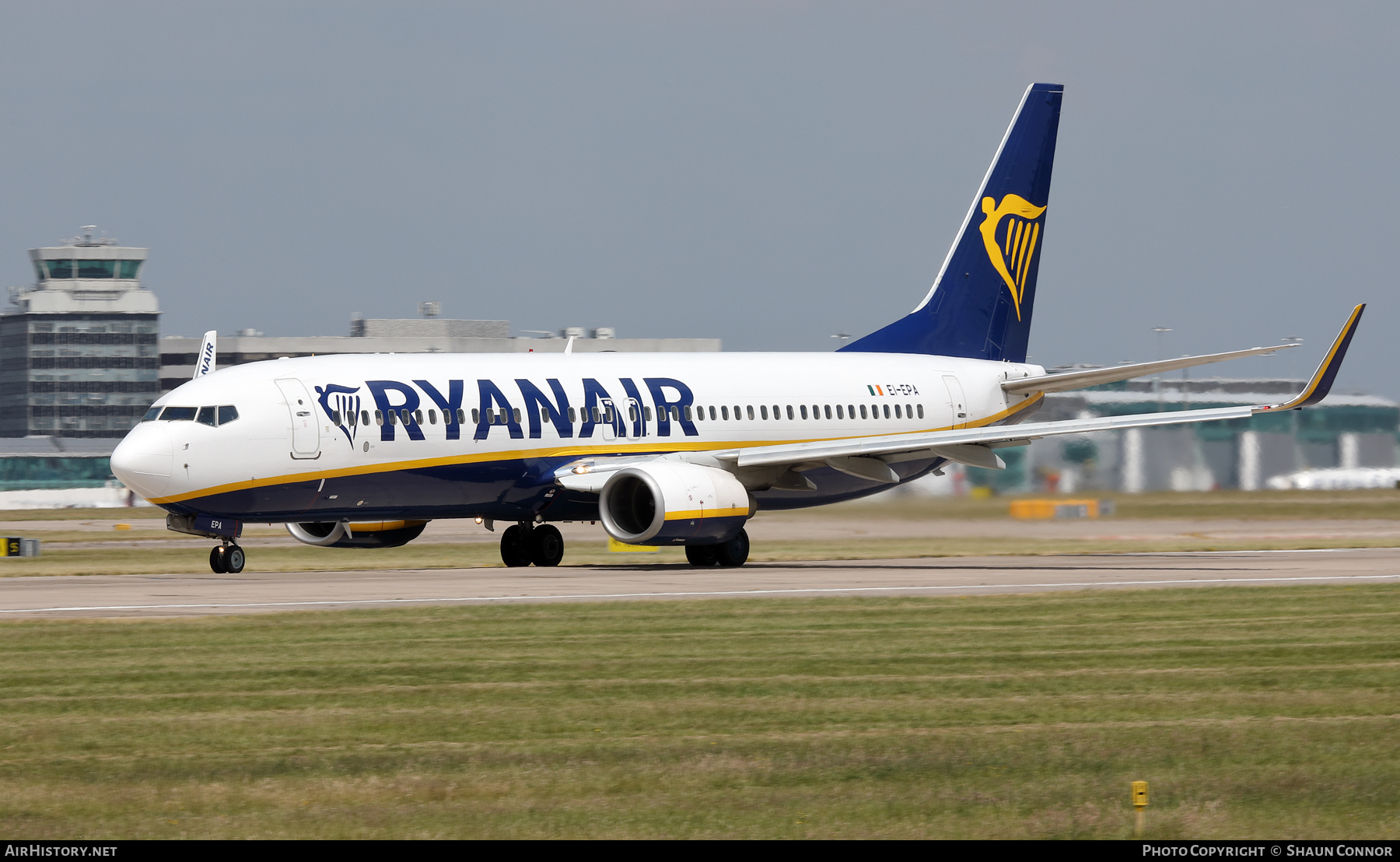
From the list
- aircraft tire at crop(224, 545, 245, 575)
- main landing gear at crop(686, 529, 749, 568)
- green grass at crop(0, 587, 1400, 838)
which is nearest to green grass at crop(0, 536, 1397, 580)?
aircraft tire at crop(224, 545, 245, 575)

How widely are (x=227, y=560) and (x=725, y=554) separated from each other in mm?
8931

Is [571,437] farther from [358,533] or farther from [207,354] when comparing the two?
[207,354]

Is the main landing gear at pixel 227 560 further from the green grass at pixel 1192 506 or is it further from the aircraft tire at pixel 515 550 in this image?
the green grass at pixel 1192 506

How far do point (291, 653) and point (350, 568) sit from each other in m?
A: 16.5

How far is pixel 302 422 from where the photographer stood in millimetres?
31422

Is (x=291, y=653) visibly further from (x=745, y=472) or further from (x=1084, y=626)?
(x=745, y=472)

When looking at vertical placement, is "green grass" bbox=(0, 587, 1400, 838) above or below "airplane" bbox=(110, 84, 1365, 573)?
below

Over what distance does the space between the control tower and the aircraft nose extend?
148 meters

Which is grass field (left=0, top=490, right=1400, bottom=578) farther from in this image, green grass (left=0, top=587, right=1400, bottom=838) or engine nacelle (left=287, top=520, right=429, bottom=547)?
green grass (left=0, top=587, right=1400, bottom=838)

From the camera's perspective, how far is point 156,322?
177 metres

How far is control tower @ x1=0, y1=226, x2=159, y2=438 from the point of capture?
173250 millimetres

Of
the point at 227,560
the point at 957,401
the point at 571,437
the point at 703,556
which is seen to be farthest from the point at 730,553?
the point at 227,560

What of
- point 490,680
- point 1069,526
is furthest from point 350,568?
point 490,680

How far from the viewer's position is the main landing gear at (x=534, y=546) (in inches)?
1416
